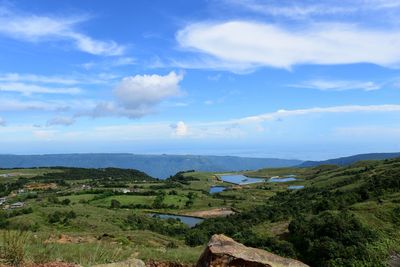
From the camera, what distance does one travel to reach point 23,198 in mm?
143500

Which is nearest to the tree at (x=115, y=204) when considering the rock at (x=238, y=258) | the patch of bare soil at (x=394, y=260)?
the patch of bare soil at (x=394, y=260)

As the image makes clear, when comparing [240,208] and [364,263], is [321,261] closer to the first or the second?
[364,263]

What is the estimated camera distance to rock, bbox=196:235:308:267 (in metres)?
13.2

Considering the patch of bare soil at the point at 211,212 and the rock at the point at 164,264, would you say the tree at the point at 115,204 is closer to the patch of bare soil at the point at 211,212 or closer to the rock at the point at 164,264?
the patch of bare soil at the point at 211,212

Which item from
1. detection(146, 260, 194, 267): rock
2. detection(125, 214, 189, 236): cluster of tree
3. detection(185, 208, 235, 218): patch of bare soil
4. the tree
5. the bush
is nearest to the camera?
detection(146, 260, 194, 267): rock

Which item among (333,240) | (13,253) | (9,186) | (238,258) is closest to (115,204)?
(9,186)

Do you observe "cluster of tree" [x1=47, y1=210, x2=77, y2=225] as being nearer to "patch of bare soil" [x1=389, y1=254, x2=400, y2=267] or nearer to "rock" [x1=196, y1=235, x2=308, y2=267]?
"patch of bare soil" [x1=389, y1=254, x2=400, y2=267]

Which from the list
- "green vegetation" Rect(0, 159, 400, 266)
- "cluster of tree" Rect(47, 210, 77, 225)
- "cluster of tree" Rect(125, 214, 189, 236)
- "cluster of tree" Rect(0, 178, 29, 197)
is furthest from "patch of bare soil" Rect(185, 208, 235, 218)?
"cluster of tree" Rect(0, 178, 29, 197)

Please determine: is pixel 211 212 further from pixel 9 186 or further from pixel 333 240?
pixel 9 186

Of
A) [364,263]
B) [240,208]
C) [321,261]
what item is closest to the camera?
[364,263]

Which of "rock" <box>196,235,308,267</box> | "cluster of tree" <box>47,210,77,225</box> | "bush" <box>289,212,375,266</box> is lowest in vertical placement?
"cluster of tree" <box>47,210,77,225</box>

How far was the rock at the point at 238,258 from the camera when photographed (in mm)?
13156

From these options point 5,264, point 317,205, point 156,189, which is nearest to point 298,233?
point 317,205

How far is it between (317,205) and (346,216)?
30.0 meters
